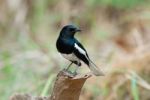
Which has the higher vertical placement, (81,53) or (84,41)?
(81,53)

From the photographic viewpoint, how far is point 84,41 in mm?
7227

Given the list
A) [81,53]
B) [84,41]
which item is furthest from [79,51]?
[84,41]

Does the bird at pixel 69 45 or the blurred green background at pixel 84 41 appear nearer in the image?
the bird at pixel 69 45

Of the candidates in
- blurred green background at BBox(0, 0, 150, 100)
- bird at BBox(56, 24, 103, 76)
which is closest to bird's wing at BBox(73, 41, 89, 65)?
bird at BBox(56, 24, 103, 76)

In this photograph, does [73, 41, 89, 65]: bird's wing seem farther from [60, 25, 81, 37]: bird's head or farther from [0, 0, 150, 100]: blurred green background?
[0, 0, 150, 100]: blurred green background

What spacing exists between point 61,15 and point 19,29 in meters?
0.55

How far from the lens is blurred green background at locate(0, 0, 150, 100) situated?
5.19 meters

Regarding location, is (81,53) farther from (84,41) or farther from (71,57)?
(84,41)

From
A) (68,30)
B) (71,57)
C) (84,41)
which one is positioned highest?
(68,30)

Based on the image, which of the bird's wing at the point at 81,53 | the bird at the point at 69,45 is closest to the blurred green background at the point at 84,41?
the bird's wing at the point at 81,53

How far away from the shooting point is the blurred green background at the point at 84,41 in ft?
17.0

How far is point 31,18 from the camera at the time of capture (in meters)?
7.52

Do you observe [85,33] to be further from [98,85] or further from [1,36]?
[98,85]

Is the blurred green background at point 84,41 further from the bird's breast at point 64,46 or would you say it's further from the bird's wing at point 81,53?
the bird's breast at point 64,46
